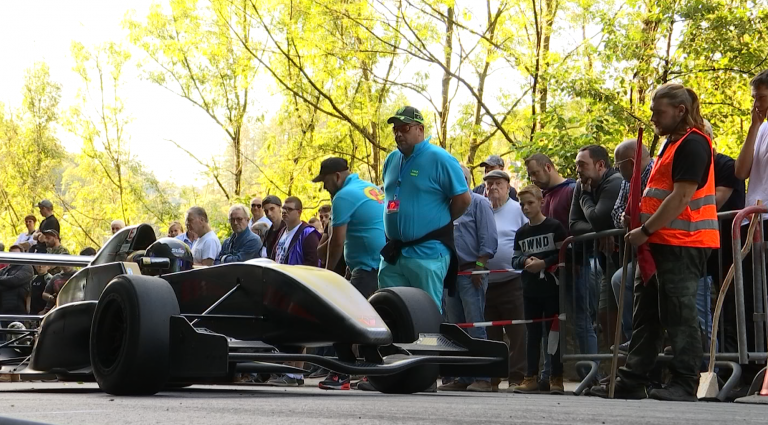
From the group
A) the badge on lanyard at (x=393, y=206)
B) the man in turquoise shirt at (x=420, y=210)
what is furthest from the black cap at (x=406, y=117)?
the badge on lanyard at (x=393, y=206)

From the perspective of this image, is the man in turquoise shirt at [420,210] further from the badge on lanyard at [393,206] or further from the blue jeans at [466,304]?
the blue jeans at [466,304]

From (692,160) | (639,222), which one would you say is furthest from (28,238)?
(692,160)

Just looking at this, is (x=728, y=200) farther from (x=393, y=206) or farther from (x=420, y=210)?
(x=393, y=206)

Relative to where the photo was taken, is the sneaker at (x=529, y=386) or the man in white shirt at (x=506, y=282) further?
the man in white shirt at (x=506, y=282)

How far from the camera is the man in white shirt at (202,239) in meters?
12.7

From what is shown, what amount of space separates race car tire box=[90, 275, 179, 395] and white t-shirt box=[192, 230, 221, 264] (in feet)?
21.1

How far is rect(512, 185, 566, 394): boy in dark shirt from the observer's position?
881 centimetres

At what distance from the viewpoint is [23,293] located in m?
16.2

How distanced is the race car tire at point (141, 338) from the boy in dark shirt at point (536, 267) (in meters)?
3.63

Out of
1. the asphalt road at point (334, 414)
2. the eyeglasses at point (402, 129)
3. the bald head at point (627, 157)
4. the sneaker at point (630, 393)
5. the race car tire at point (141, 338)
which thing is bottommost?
the sneaker at point (630, 393)

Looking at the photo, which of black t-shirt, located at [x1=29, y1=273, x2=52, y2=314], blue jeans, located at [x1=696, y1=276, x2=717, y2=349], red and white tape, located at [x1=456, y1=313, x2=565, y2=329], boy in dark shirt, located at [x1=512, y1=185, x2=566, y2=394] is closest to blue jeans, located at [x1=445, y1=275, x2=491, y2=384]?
red and white tape, located at [x1=456, y1=313, x2=565, y2=329]

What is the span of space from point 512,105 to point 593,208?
14.9 meters

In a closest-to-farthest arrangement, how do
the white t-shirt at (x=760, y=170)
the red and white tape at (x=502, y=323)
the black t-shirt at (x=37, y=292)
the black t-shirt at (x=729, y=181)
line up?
the white t-shirt at (x=760, y=170) < the black t-shirt at (x=729, y=181) < the red and white tape at (x=502, y=323) < the black t-shirt at (x=37, y=292)

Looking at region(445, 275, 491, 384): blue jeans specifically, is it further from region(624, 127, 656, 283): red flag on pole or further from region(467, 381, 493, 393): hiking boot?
region(624, 127, 656, 283): red flag on pole
